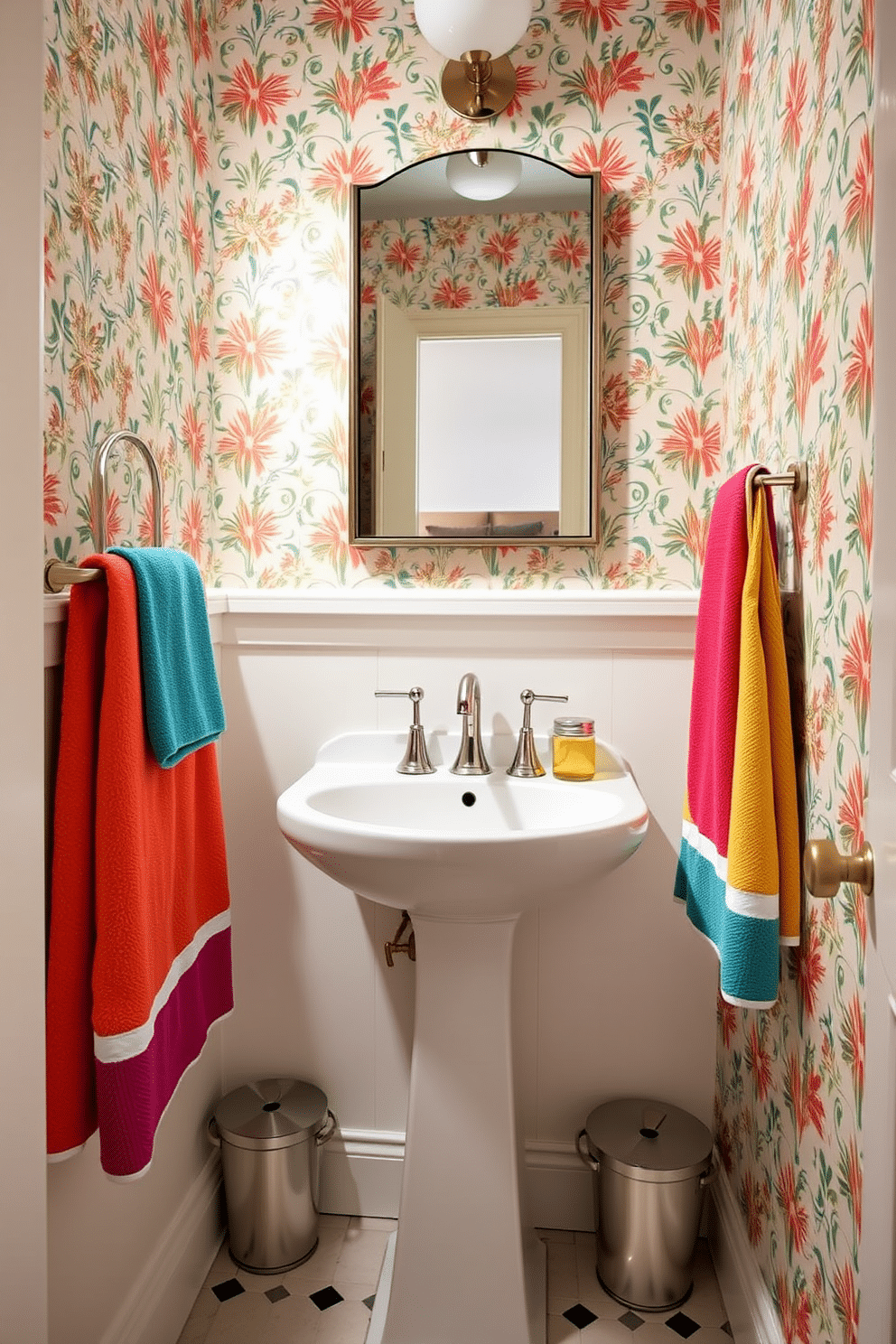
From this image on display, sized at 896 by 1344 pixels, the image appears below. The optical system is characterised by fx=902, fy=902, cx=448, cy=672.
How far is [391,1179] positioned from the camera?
1.76 m

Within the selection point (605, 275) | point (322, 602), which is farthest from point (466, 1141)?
point (605, 275)

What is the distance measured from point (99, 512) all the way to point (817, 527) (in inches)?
36.7

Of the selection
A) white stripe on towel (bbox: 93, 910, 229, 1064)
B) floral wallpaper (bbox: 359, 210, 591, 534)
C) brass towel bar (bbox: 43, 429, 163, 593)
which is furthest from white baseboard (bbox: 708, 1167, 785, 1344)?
floral wallpaper (bbox: 359, 210, 591, 534)

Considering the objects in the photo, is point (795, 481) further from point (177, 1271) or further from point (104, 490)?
point (177, 1271)

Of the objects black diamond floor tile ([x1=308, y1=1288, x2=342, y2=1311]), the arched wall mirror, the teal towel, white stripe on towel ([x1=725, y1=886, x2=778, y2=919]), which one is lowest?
black diamond floor tile ([x1=308, y1=1288, x2=342, y2=1311])

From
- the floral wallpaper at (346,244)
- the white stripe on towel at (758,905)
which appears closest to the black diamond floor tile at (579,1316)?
→ the white stripe on towel at (758,905)

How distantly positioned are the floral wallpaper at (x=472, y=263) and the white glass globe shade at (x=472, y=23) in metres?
0.26

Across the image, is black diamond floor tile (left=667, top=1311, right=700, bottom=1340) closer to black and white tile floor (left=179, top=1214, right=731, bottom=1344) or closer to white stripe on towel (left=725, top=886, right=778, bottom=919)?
black and white tile floor (left=179, top=1214, right=731, bottom=1344)

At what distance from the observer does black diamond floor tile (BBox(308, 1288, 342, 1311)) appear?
1538 mm

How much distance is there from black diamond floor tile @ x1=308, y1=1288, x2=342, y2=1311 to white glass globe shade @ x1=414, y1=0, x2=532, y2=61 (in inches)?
85.4

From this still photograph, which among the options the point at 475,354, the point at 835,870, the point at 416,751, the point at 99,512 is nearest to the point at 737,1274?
the point at 416,751

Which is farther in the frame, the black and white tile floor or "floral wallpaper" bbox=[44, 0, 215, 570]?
the black and white tile floor

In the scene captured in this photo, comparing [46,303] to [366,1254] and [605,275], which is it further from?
[366,1254]

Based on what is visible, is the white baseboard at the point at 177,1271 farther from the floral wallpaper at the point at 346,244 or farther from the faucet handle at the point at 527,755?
the floral wallpaper at the point at 346,244
